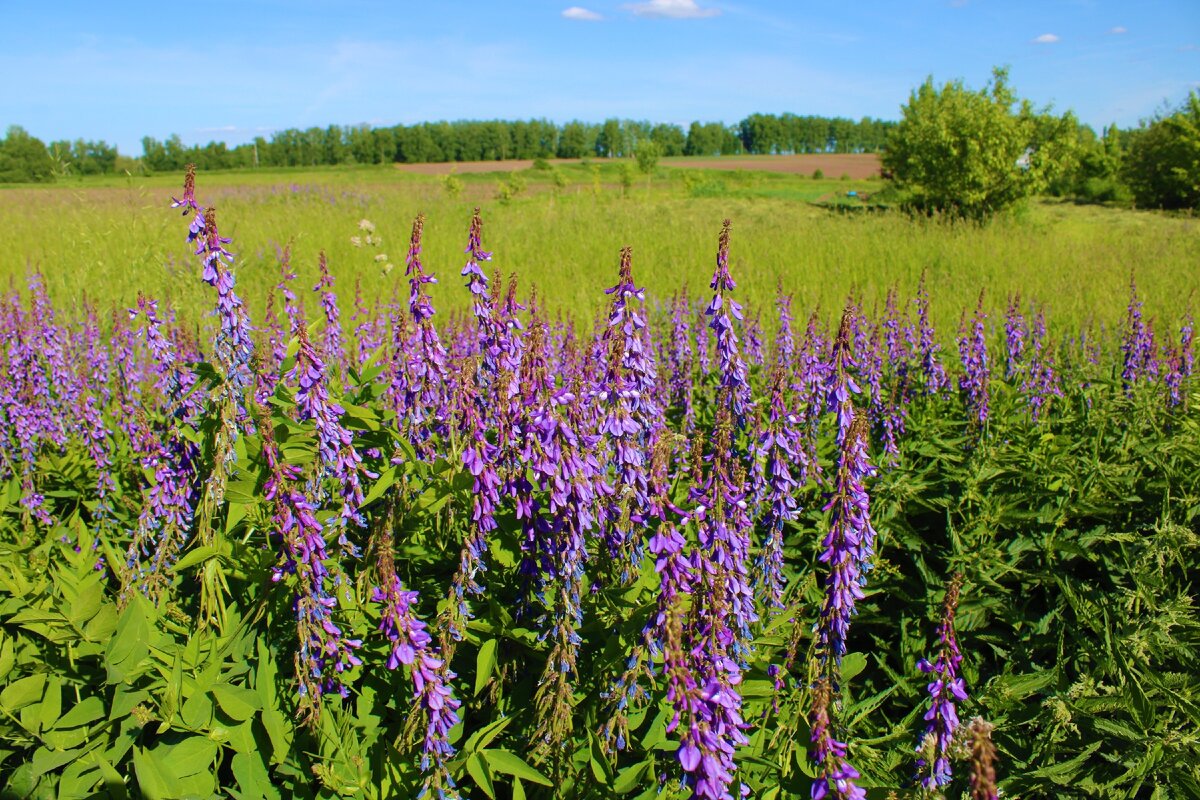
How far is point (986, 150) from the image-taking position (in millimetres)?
24125

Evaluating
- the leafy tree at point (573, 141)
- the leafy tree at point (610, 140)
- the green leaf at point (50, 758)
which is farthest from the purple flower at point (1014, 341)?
the leafy tree at point (573, 141)

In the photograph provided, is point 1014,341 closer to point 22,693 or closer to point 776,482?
point 776,482

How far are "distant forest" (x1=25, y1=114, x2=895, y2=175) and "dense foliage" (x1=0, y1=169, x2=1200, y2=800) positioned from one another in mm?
30591

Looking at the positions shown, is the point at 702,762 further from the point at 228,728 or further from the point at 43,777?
the point at 43,777

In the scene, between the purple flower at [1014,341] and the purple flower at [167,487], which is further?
the purple flower at [1014,341]

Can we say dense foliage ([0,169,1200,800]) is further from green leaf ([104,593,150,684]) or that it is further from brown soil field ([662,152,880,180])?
brown soil field ([662,152,880,180])

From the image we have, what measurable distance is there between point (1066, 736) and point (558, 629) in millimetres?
1872

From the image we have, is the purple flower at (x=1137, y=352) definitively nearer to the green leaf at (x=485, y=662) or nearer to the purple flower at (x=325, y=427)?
the green leaf at (x=485, y=662)

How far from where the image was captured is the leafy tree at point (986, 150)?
24.1 metres

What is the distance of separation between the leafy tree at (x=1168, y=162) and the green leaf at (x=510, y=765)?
38468mm

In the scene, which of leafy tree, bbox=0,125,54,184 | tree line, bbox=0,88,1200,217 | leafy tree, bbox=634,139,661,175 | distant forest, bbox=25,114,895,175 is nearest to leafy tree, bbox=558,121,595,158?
distant forest, bbox=25,114,895,175

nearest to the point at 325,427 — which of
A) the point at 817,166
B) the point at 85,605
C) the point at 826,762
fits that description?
the point at 85,605

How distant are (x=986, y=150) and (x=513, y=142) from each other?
9337cm

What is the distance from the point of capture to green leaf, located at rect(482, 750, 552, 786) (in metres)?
1.71
